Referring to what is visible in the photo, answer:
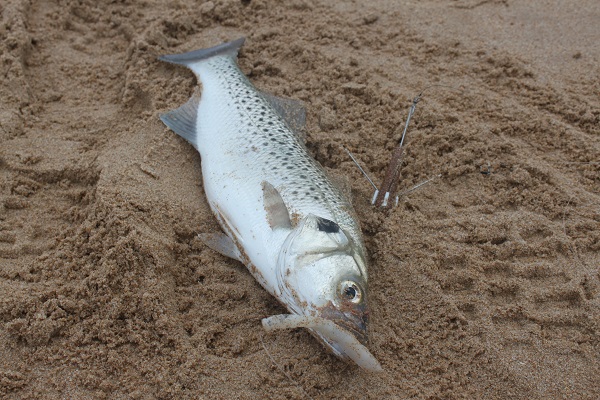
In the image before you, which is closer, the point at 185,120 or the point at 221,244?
the point at 221,244

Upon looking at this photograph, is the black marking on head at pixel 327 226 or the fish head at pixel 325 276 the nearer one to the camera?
the fish head at pixel 325 276

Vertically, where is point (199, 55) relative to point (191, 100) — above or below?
above

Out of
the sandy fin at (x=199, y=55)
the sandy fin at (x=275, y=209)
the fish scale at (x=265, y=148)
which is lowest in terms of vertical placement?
the sandy fin at (x=275, y=209)

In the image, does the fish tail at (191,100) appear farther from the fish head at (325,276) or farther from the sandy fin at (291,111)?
the fish head at (325,276)

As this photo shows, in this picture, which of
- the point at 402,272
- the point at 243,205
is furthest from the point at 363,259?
the point at 243,205

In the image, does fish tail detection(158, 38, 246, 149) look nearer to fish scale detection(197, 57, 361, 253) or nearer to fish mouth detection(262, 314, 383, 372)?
fish scale detection(197, 57, 361, 253)

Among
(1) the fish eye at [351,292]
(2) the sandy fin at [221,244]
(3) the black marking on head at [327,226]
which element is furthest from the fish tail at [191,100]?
(1) the fish eye at [351,292]

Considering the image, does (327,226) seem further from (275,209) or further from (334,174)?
(334,174)

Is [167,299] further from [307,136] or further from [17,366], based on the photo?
[307,136]

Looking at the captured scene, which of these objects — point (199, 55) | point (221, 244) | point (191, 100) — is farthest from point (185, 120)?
point (221, 244)
